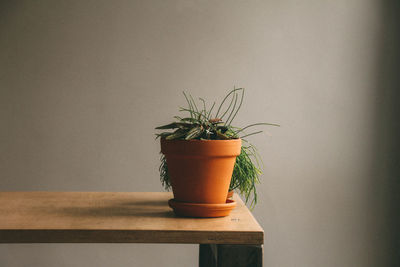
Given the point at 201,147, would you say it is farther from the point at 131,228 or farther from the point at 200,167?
the point at 131,228

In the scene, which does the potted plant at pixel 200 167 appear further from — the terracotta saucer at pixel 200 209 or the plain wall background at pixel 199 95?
the plain wall background at pixel 199 95

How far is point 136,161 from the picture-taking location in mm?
2189

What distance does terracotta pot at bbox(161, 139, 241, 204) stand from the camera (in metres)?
0.99

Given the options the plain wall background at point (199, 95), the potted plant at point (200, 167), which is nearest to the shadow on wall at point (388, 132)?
the plain wall background at point (199, 95)

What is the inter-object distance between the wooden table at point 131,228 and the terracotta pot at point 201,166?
55mm

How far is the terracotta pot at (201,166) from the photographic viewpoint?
38.8 inches

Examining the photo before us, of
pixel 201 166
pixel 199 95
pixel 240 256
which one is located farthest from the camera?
pixel 199 95

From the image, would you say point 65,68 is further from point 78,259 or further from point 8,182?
point 78,259

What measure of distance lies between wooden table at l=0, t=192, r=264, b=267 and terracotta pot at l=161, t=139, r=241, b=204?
0.18 feet

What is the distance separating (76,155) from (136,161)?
286 mm

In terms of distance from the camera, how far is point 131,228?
0.90 metres

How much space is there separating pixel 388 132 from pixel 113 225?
1732 mm

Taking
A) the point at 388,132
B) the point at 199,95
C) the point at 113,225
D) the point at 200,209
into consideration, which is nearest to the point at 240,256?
the point at 200,209

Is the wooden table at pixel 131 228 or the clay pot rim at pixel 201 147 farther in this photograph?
the clay pot rim at pixel 201 147
